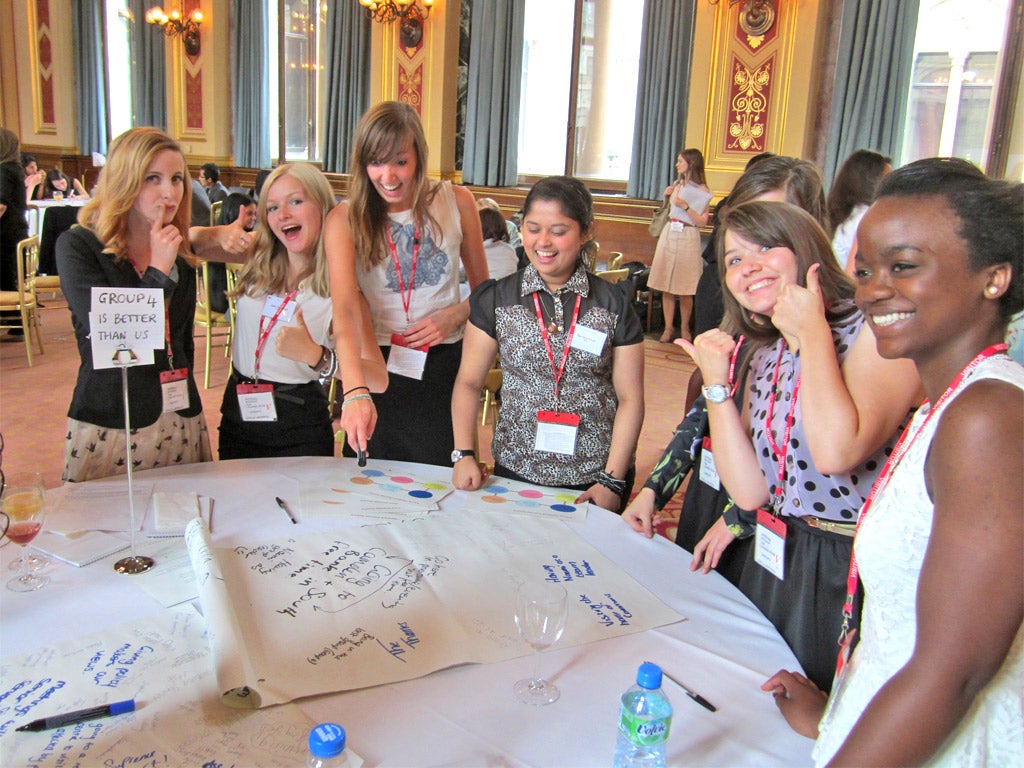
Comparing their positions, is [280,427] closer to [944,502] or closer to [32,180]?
[944,502]

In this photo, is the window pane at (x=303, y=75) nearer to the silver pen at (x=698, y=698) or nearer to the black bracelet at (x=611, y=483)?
the black bracelet at (x=611, y=483)

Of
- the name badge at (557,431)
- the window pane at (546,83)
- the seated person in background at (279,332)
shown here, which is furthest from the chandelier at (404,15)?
the name badge at (557,431)

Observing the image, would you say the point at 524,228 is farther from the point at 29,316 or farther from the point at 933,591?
the point at 29,316

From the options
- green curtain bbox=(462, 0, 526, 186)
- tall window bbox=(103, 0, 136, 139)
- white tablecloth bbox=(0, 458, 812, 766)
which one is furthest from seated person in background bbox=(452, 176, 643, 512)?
tall window bbox=(103, 0, 136, 139)

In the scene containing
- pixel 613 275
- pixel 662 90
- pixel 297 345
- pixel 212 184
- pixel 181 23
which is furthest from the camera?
pixel 181 23

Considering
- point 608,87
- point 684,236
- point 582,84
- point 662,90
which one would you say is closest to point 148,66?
point 582,84

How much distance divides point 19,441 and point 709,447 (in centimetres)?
375

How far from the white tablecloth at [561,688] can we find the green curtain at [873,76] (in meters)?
5.74

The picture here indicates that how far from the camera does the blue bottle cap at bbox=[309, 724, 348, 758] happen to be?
33.1 inches

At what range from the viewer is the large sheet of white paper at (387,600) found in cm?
112

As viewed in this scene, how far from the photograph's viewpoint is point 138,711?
1023 millimetres

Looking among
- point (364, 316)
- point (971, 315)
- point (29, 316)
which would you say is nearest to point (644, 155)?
point (29, 316)

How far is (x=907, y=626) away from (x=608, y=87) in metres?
7.67

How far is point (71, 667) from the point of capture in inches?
43.4
